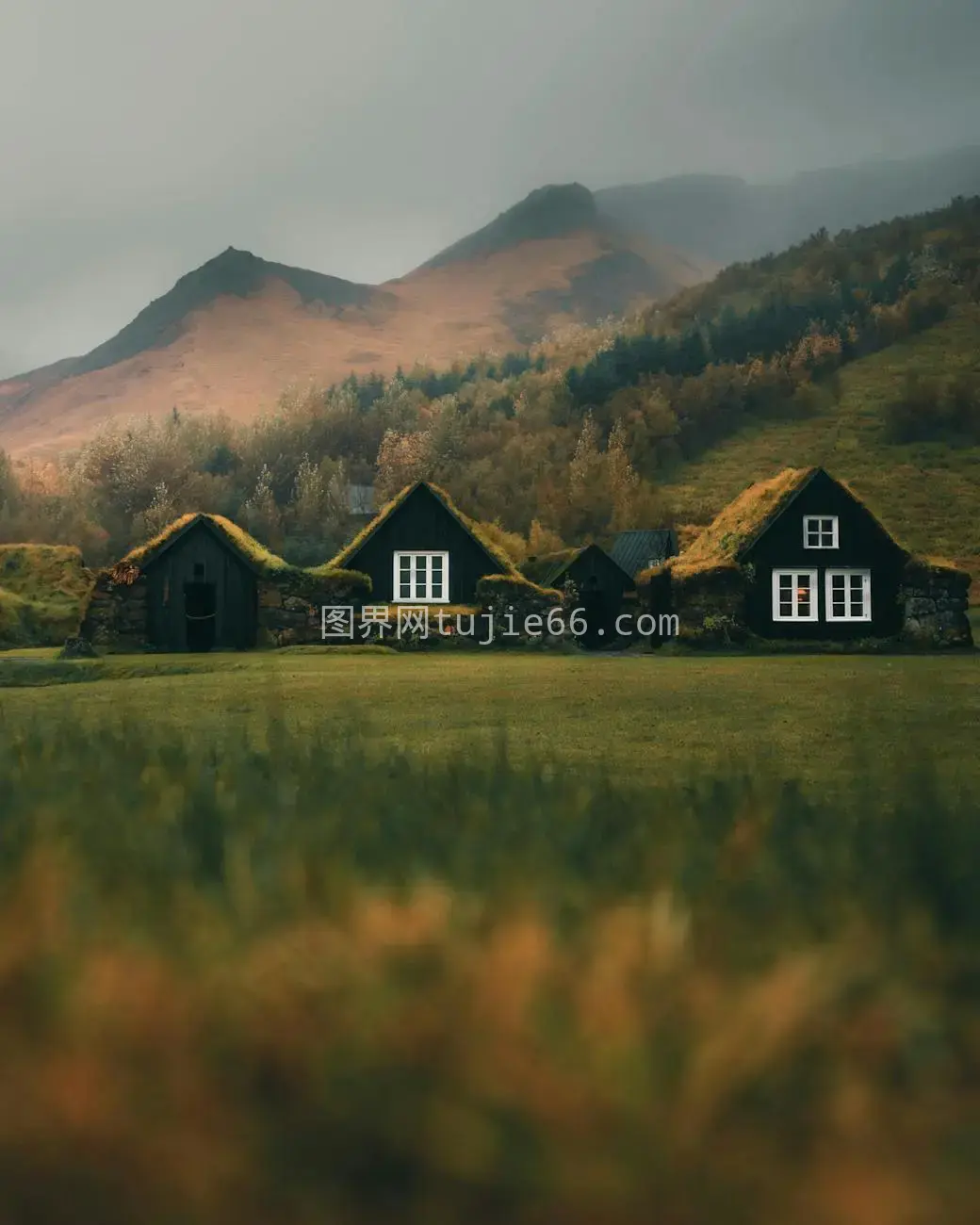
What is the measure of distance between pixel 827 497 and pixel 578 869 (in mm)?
24227

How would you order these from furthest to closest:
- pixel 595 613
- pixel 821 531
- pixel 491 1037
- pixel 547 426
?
pixel 547 426 → pixel 595 613 → pixel 821 531 → pixel 491 1037

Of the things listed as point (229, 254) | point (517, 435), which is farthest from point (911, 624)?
point (229, 254)

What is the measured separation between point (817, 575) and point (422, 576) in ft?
28.9

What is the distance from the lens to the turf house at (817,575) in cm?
2212

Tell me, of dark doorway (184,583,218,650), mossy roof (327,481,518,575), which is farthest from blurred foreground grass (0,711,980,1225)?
mossy roof (327,481,518,575)

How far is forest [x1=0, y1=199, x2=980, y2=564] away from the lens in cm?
3978

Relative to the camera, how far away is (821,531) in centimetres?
2400

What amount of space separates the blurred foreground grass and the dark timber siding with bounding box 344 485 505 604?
22741 millimetres

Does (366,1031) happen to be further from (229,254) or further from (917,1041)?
(229,254)

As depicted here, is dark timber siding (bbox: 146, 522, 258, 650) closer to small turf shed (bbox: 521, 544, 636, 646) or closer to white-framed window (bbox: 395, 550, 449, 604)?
white-framed window (bbox: 395, 550, 449, 604)

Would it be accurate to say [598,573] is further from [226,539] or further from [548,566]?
[226,539]

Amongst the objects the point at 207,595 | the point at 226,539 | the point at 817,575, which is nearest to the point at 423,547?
the point at 226,539

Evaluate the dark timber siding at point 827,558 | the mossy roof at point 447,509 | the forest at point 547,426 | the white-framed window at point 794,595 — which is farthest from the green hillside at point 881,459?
the mossy roof at point 447,509

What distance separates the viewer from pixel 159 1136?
2.69ft
